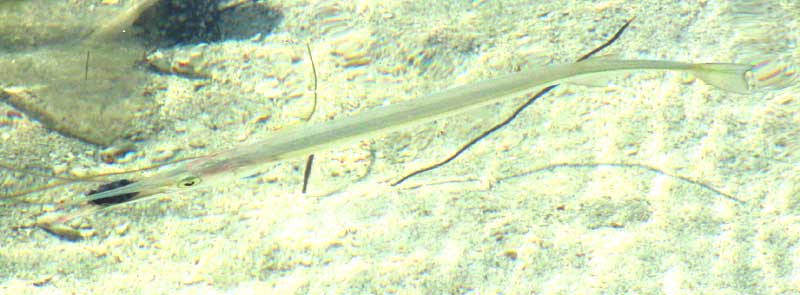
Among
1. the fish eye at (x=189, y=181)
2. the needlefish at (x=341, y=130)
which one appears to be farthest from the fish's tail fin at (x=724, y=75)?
the fish eye at (x=189, y=181)

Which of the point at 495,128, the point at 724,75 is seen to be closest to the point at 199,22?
the point at 495,128

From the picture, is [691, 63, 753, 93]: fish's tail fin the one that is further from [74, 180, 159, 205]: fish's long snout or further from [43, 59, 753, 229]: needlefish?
[74, 180, 159, 205]: fish's long snout

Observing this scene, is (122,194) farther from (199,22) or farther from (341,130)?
(199,22)

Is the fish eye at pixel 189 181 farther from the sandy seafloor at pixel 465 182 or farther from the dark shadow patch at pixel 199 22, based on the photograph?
the dark shadow patch at pixel 199 22

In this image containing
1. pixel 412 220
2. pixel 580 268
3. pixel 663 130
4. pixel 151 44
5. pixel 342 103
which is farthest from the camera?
pixel 151 44

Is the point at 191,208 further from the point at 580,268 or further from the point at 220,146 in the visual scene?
the point at 580,268

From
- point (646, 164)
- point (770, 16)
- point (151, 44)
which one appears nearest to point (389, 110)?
point (646, 164)

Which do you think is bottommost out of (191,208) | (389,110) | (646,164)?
(191,208)

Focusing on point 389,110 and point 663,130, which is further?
point 663,130
